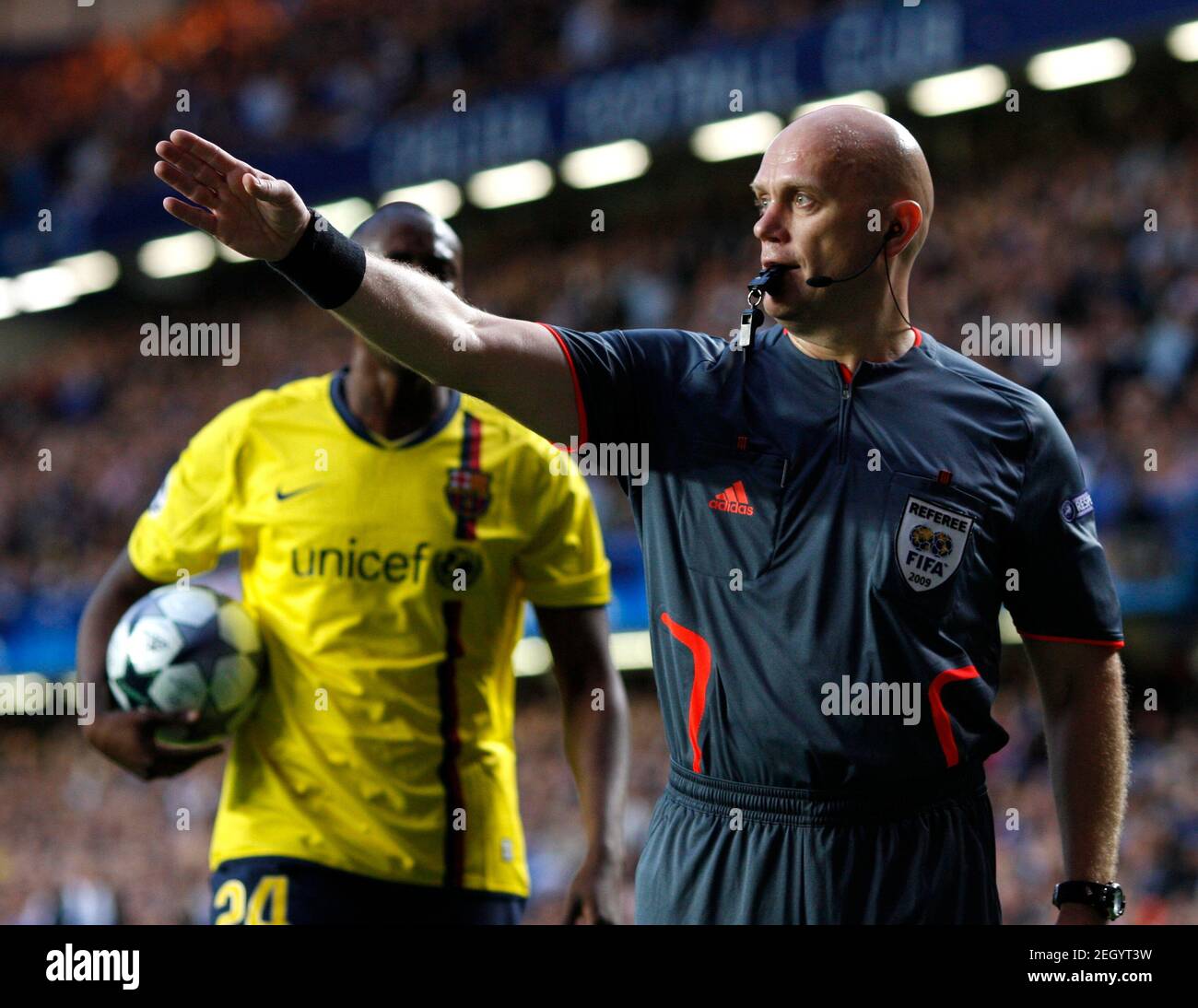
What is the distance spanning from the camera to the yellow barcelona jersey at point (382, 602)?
410 centimetres

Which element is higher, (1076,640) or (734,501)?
(734,501)

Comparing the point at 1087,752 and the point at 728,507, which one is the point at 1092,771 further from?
the point at 728,507

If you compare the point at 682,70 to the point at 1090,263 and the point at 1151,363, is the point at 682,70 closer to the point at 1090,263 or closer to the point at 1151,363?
the point at 1090,263

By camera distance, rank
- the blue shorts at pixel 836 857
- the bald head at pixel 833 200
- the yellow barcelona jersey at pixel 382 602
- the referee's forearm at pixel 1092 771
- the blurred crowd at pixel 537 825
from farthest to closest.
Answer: the blurred crowd at pixel 537 825
the yellow barcelona jersey at pixel 382 602
the referee's forearm at pixel 1092 771
the bald head at pixel 833 200
the blue shorts at pixel 836 857

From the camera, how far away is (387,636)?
415 cm

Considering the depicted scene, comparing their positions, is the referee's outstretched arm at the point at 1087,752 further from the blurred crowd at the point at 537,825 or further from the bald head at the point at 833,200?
the blurred crowd at the point at 537,825

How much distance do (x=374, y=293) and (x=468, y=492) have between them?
160 centimetres

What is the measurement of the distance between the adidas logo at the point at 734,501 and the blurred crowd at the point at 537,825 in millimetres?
3890

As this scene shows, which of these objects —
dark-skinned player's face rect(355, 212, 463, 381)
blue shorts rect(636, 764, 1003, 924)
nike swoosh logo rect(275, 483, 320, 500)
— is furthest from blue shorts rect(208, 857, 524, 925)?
dark-skinned player's face rect(355, 212, 463, 381)

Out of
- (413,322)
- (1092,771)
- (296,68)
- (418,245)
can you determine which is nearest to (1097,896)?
(1092,771)

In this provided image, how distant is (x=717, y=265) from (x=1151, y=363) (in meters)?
6.48

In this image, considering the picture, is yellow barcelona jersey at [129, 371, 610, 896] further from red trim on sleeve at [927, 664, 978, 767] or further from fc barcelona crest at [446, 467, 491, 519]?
red trim on sleeve at [927, 664, 978, 767]

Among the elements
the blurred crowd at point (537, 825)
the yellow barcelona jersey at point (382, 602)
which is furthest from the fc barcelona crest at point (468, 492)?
the blurred crowd at point (537, 825)
